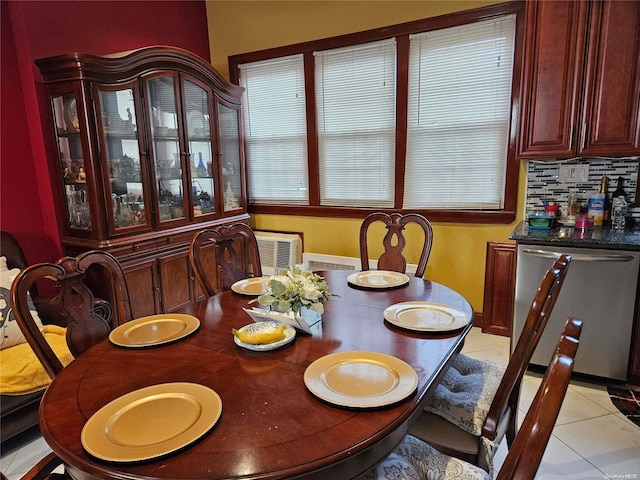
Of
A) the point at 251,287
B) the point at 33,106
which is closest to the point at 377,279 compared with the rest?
the point at 251,287

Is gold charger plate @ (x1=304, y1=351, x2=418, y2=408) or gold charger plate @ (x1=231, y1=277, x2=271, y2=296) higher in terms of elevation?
gold charger plate @ (x1=231, y1=277, x2=271, y2=296)

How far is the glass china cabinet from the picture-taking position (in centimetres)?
269

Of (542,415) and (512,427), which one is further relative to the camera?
(512,427)

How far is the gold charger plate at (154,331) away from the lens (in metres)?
1.45

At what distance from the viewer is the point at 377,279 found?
2.09m

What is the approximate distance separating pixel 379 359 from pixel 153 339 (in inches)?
32.2

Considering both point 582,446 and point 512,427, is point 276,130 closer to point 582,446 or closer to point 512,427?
point 512,427

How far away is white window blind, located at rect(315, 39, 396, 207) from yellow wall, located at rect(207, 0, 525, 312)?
22cm

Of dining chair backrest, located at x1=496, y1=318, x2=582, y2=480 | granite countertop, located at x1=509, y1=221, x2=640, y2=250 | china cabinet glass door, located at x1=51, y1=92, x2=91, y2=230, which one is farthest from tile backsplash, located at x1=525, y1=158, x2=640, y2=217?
china cabinet glass door, located at x1=51, y1=92, x2=91, y2=230

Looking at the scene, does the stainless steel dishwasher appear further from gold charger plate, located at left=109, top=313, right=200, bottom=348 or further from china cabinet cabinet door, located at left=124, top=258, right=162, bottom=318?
china cabinet cabinet door, located at left=124, top=258, right=162, bottom=318

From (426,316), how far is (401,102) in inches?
87.3

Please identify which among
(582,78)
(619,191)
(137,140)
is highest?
(582,78)

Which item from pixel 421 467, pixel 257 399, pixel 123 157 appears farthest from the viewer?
pixel 123 157

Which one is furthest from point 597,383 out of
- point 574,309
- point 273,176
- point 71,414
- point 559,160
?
point 273,176
